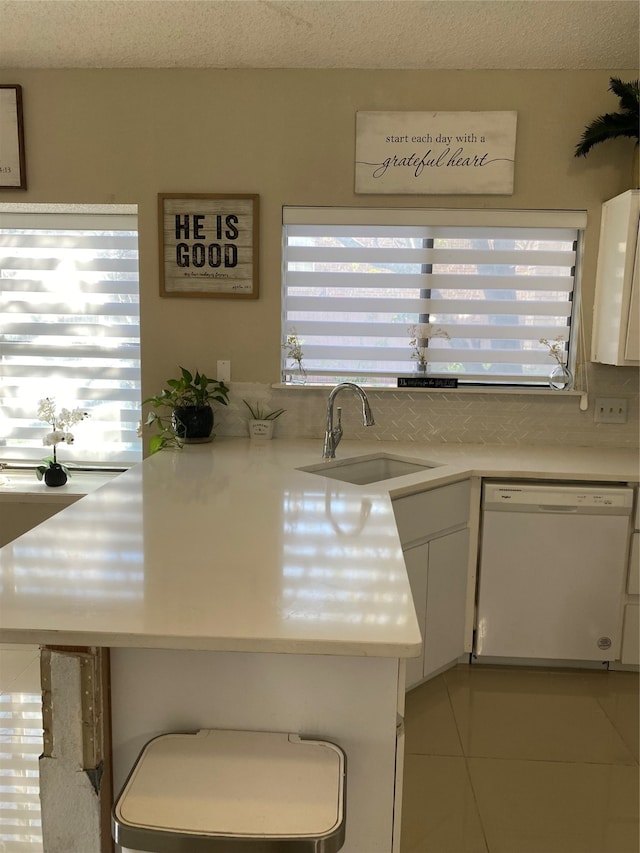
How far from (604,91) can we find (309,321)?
174 centimetres

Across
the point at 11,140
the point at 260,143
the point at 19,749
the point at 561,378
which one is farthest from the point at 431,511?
the point at 11,140

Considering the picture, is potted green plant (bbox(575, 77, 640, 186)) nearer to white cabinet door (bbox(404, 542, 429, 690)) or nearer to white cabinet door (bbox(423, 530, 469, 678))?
white cabinet door (bbox(423, 530, 469, 678))

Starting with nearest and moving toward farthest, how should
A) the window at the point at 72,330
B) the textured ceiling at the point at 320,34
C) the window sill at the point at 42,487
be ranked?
the textured ceiling at the point at 320,34 < the window sill at the point at 42,487 < the window at the point at 72,330

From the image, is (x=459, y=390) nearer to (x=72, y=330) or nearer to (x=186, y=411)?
(x=186, y=411)

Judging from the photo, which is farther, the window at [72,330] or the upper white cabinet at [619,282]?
the window at [72,330]

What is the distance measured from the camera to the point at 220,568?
4.68 feet

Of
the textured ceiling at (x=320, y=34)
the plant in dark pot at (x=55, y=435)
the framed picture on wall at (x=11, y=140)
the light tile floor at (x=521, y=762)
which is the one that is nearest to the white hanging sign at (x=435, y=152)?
the textured ceiling at (x=320, y=34)

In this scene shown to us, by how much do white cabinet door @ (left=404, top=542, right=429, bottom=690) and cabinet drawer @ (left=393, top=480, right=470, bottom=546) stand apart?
0.06m

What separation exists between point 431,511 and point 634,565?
931 millimetres

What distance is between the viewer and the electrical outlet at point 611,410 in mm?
3141

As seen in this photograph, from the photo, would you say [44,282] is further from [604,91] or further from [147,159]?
[604,91]

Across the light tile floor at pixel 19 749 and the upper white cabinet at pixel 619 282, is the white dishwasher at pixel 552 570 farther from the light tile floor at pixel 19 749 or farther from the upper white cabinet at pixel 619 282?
the light tile floor at pixel 19 749

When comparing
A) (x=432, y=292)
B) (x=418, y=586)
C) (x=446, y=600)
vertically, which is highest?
(x=432, y=292)

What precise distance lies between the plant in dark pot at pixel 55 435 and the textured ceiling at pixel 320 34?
1689 millimetres
